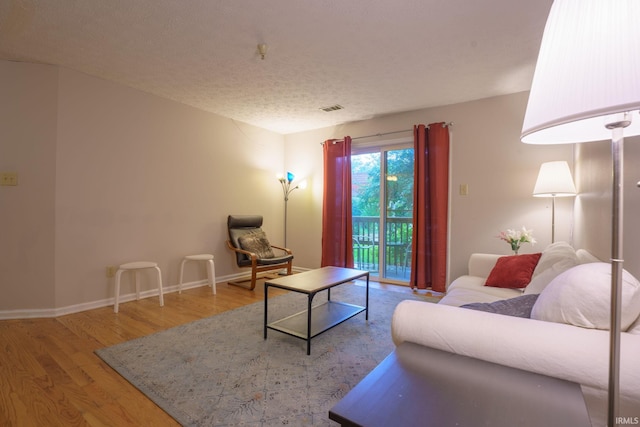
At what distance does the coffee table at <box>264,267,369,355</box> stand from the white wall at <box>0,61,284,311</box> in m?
2.00

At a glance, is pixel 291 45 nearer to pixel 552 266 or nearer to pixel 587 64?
pixel 587 64

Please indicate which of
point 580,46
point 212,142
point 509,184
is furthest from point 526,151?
point 212,142

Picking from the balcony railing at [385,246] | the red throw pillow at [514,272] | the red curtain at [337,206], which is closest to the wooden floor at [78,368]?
the red curtain at [337,206]

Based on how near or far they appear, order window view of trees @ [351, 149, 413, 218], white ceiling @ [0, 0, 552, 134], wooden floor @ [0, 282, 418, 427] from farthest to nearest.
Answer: window view of trees @ [351, 149, 413, 218] → white ceiling @ [0, 0, 552, 134] → wooden floor @ [0, 282, 418, 427]

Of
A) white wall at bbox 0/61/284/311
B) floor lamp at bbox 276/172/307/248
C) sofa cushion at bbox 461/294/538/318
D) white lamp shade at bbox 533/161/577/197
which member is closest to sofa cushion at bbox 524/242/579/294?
sofa cushion at bbox 461/294/538/318

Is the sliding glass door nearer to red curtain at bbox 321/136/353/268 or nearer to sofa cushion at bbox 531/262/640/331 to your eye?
red curtain at bbox 321/136/353/268

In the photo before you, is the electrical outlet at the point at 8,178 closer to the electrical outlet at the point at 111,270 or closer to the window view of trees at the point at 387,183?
the electrical outlet at the point at 111,270

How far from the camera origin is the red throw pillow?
95.9 inches

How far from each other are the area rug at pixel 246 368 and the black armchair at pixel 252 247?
111 centimetres

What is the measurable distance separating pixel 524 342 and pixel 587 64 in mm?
866

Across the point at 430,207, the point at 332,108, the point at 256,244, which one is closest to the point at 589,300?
the point at 430,207

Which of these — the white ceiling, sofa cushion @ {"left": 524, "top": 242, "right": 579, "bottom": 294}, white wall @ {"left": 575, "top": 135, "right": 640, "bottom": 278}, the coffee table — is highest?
the white ceiling

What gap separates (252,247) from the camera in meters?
4.35

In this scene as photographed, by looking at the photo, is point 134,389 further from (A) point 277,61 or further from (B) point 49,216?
(A) point 277,61
